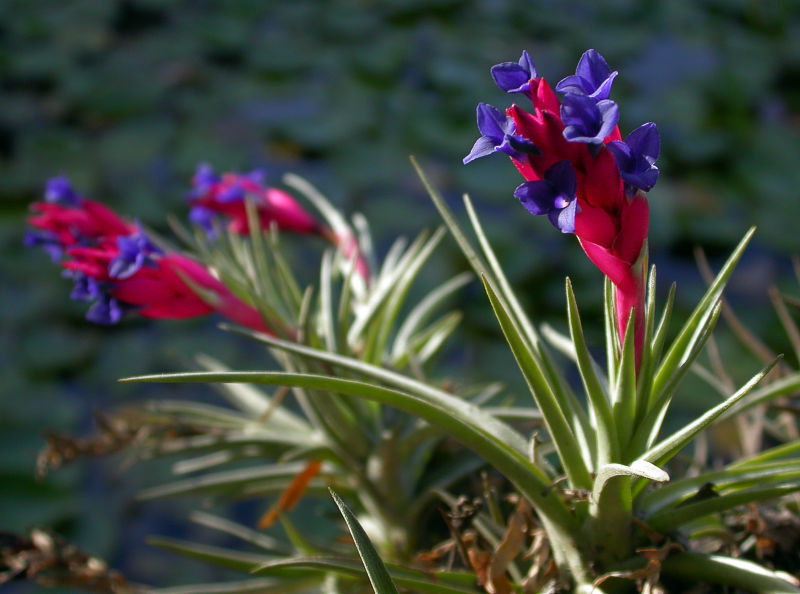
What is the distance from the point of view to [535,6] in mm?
3330

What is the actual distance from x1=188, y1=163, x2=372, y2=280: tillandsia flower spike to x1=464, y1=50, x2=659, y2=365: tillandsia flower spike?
296 millimetres

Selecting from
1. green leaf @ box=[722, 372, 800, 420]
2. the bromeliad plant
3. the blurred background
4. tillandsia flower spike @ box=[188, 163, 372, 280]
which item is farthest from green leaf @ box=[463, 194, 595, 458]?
the blurred background

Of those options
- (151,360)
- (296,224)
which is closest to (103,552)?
(151,360)

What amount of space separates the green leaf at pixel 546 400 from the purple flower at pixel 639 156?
9 cm

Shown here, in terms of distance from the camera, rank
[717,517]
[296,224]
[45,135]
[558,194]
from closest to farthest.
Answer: [558,194], [717,517], [296,224], [45,135]

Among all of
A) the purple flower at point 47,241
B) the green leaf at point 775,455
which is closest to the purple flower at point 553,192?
the green leaf at point 775,455

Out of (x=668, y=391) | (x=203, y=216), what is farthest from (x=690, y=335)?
(x=203, y=216)

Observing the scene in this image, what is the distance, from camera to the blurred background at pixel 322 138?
77.4 inches

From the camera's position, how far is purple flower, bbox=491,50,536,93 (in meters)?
0.37

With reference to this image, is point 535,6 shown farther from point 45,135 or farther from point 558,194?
point 558,194

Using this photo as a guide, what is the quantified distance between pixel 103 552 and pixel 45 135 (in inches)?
61.3

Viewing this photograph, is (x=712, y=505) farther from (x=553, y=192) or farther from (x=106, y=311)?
(x=106, y=311)

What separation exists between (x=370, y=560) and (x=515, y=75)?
0.80 ft

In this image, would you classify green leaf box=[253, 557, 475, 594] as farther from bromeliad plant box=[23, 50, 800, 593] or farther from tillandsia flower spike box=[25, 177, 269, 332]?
tillandsia flower spike box=[25, 177, 269, 332]
